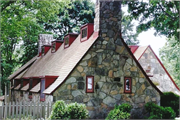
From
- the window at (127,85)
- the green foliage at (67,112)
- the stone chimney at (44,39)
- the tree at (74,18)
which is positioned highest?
the tree at (74,18)

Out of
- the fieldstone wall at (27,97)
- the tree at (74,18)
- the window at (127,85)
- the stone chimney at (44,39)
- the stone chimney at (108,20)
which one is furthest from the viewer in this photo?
the tree at (74,18)

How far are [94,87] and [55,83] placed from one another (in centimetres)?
203

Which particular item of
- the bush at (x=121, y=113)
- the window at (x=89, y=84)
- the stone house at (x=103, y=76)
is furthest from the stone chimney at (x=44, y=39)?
the bush at (x=121, y=113)

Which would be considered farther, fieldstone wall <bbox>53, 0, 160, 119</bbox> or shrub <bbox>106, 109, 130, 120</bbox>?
fieldstone wall <bbox>53, 0, 160, 119</bbox>

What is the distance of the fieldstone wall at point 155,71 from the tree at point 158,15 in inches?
367

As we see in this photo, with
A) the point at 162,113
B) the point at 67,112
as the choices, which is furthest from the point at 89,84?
the point at 162,113

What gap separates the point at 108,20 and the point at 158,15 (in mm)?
2630

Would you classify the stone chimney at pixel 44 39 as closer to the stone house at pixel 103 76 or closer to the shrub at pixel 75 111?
the stone house at pixel 103 76

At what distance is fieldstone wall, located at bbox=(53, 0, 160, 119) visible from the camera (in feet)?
48.3

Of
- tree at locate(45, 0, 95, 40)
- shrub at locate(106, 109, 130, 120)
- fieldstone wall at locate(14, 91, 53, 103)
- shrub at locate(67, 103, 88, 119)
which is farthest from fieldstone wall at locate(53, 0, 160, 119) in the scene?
tree at locate(45, 0, 95, 40)

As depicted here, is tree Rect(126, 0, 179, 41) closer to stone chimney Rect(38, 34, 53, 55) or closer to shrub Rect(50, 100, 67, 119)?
shrub Rect(50, 100, 67, 119)

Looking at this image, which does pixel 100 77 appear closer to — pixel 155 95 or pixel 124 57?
pixel 124 57

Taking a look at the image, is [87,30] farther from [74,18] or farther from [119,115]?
[74,18]

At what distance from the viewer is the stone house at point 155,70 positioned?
25188 mm
